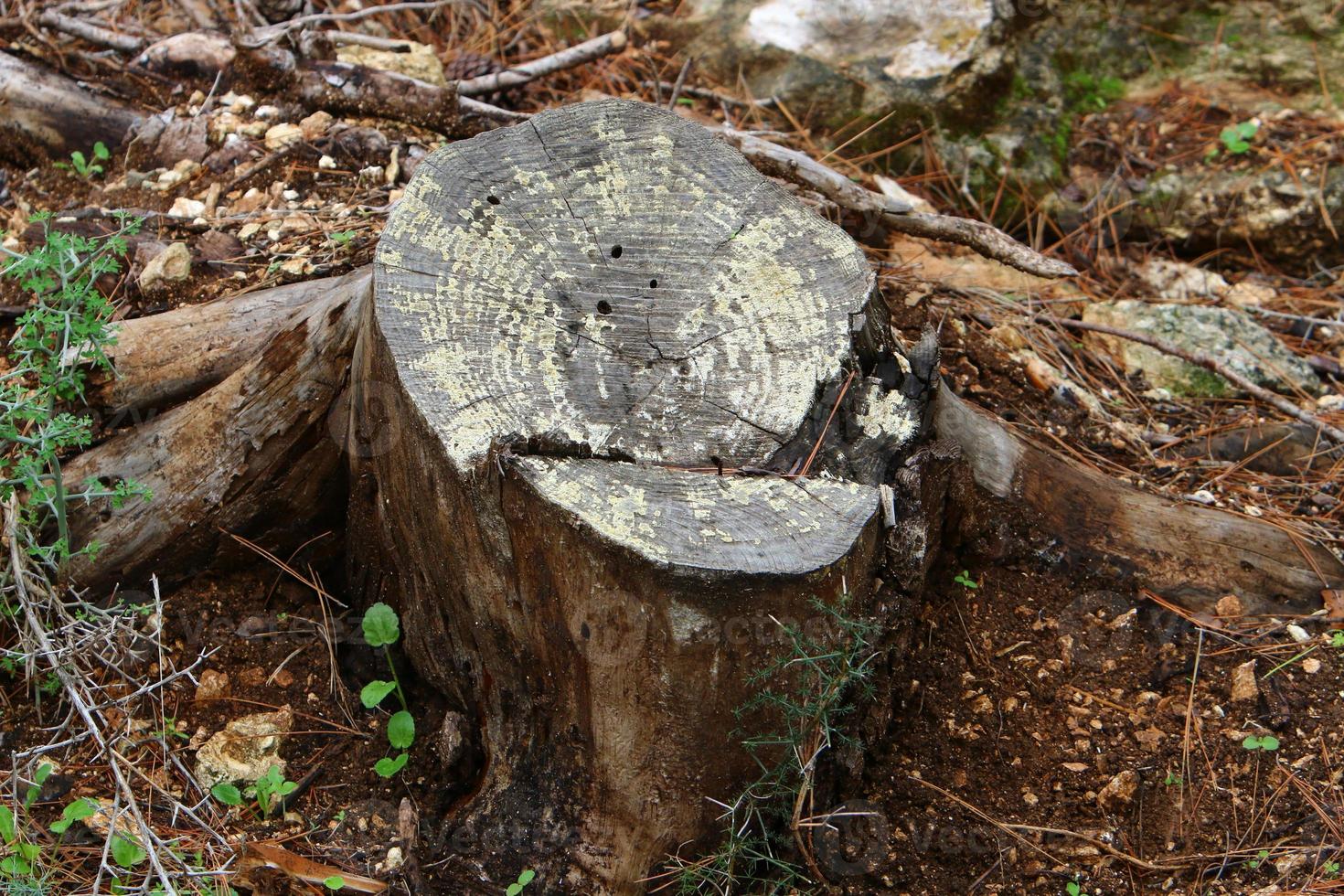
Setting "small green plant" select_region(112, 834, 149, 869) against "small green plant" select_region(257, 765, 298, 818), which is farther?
"small green plant" select_region(257, 765, 298, 818)

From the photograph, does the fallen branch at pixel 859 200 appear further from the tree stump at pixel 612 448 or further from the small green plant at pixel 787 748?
the small green plant at pixel 787 748

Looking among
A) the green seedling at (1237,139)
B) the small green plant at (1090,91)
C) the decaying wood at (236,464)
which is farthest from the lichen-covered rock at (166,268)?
the green seedling at (1237,139)

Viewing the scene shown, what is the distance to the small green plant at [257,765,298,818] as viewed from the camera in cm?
229

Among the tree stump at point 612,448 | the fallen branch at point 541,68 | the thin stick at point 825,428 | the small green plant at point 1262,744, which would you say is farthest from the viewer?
the fallen branch at point 541,68

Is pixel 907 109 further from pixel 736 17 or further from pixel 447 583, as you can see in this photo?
pixel 447 583

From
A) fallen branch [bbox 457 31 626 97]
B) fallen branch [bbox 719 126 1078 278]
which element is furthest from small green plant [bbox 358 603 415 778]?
fallen branch [bbox 457 31 626 97]

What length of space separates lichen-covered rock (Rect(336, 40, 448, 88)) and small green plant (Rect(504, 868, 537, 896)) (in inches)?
105

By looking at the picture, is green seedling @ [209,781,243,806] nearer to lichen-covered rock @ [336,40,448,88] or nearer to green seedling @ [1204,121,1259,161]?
lichen-covered rock @ [336,40,448,88]

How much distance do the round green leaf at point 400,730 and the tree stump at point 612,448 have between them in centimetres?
10

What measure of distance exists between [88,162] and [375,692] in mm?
2295

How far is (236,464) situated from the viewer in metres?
2.62

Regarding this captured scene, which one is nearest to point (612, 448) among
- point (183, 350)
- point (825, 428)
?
point (825, 428)

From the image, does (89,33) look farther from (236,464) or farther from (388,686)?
(388,686)

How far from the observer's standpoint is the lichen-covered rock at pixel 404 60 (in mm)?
3883
